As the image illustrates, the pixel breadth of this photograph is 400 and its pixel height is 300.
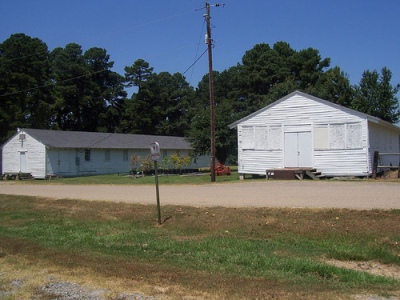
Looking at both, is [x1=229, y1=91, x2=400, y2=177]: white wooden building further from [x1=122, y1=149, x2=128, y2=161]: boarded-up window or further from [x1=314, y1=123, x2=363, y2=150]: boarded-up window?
[x1=122, y1=149, x2=128, y2=161]: boarded-up window

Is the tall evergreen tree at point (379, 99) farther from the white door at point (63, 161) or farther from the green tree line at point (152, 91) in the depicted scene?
the white door at point (63, 161)

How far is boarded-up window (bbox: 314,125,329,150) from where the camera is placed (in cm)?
2455

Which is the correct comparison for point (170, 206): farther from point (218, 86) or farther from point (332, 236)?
point (218, 86)

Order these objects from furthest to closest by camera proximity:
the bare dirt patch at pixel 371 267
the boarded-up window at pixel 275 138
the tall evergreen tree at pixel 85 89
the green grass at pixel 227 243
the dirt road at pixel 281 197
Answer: the tall evergreen tree at pixel 85 89 → the boarded-up window at pixel 275 138 → the dirt road at pixel 281 197 → the bare dirt patch at pixel 371 267 → the green grass at pixel 227 243

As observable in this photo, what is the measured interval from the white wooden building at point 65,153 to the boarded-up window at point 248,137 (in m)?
17.8

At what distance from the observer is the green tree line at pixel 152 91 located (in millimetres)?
39812

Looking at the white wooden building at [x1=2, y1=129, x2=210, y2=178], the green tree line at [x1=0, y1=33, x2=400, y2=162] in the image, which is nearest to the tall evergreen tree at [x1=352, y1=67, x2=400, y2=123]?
the green tree line at [x1=0, y1=33, x2=400, y2=162]

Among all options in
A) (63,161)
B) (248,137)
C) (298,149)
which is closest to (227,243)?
(298,149)

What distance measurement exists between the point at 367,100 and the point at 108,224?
31.7m

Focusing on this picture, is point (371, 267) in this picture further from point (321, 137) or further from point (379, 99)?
point (379, 99)

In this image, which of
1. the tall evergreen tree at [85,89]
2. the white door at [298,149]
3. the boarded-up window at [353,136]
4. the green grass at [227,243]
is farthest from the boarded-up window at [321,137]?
the tall evergreen tree at [85,89]

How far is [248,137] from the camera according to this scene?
2697 cm

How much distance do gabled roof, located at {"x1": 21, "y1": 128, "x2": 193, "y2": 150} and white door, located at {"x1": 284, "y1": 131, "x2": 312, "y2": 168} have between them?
67.2ft

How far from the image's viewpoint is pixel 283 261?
8.43 m
